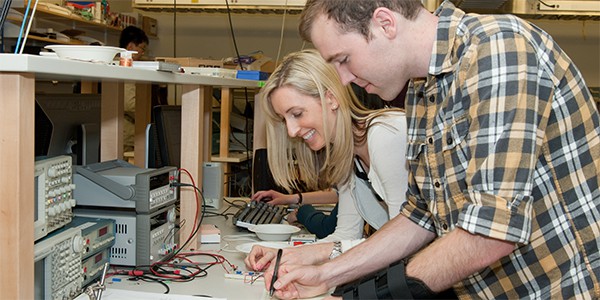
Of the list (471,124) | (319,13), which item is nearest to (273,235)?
(319,13)

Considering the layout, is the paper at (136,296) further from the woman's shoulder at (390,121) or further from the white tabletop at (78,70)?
the woman's shoulder at (390,121)

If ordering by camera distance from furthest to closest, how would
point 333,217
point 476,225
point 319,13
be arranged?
point 333,217 → point 319,13 → point 476,225

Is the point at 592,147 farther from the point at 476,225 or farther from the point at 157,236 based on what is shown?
the point at 157,236

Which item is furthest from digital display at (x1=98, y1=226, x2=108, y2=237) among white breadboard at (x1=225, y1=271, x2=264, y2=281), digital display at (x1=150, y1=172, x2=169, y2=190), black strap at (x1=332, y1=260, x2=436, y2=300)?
black strap at (x1=332, y1=260, x2=436, y2=300)

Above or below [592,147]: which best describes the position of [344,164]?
below

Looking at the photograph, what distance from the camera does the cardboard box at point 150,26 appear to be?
23.4 ft

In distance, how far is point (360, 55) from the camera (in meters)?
1.23

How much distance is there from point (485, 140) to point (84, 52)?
82cm

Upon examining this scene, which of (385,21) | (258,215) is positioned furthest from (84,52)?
(258,215)

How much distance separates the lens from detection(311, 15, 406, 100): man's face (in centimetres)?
121

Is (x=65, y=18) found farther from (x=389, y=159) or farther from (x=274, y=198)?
(x=389, y=159)

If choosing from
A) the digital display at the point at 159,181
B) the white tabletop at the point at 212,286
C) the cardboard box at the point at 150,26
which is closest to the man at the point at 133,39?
the cardboard box at the point at 150,26

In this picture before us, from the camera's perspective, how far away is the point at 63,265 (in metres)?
1.35

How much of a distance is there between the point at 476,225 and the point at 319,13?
1.62 ft
